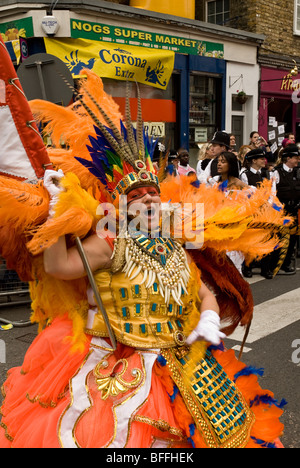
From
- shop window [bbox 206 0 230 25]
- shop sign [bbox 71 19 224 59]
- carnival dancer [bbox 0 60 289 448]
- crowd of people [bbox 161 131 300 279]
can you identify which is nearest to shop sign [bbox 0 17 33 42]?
shop sign [bbox 71 19 224 59]

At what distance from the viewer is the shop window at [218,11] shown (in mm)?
14398

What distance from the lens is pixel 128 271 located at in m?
2.21

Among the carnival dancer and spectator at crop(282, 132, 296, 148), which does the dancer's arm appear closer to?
the carnival dancer

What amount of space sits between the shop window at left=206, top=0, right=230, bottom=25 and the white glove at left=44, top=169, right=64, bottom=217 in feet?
46.1

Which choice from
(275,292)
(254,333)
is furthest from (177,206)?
(275,292)

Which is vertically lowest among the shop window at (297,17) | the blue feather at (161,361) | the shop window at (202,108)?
the blue feather at (161,361)

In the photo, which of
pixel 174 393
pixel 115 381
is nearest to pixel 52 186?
pixel 115 381

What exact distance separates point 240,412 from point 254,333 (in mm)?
2972

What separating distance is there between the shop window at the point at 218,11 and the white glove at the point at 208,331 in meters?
14.1

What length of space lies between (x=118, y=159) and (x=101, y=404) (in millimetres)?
1114

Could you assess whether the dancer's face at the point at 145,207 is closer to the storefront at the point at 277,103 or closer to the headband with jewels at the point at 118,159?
the headband with jewels at the point at 118,159

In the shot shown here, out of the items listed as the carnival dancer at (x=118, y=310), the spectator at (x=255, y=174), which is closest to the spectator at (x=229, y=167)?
the spectator at (x=255, y=174)

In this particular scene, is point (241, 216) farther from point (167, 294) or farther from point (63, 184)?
point (63, 184)

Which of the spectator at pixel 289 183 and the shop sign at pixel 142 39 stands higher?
the shop sign at pixel 142 39
